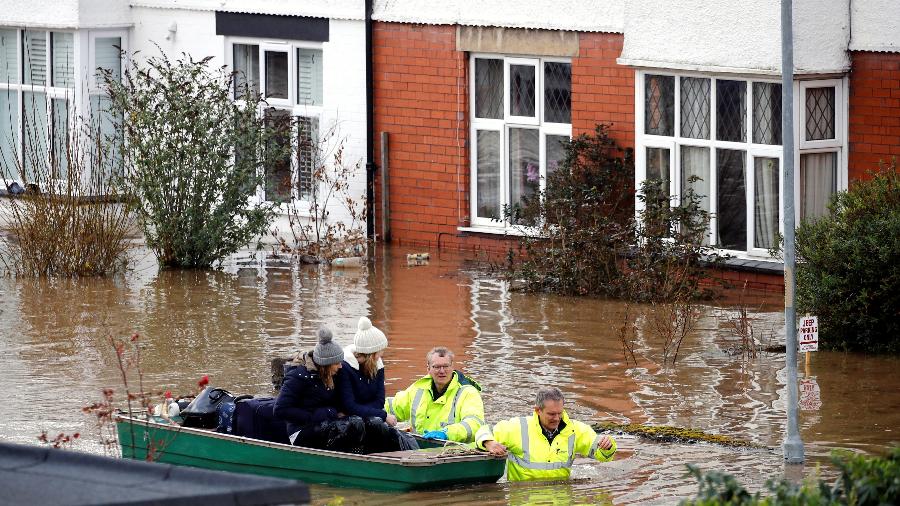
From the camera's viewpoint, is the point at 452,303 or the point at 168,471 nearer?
the point at 168,471

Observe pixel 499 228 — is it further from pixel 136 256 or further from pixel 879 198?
pixel 879 198

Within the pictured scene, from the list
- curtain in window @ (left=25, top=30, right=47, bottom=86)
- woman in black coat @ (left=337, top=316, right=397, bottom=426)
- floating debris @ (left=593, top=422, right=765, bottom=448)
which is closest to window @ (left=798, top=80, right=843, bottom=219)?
floating debris @ (left=593, top=422, right=765, bottom=448)

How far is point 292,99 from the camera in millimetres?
26312

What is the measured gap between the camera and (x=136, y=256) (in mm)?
24953

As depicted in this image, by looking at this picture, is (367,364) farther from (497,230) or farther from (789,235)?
(497,230)

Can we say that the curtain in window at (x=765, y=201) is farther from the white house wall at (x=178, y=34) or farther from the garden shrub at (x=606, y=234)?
the white house wall at (x=178, y=34)

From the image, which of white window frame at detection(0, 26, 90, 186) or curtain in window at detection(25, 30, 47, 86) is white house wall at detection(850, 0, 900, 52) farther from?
curtain in window at detection(25, 30, 47, 86)

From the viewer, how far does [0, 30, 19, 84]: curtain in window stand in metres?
27.9

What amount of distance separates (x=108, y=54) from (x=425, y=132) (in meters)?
6.11

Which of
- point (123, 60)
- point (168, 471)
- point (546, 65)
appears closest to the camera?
point (168, 471)

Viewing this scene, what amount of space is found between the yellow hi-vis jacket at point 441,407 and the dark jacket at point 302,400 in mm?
887

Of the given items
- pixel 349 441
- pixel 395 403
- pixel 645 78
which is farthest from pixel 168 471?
pixel 645 78

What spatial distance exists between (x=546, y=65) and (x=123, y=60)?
26.3 ft

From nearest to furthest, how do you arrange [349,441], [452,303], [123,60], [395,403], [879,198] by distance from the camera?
[349,441] < [395,403] < [879,198] < [452,303] < [123,60]
